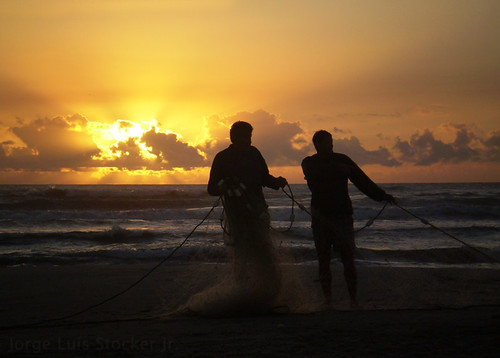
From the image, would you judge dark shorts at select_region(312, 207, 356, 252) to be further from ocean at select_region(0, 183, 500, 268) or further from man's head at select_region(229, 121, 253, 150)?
man's head at select_region(229, 121, 253, 150)

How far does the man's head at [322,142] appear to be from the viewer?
565 cm

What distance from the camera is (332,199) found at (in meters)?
5.58

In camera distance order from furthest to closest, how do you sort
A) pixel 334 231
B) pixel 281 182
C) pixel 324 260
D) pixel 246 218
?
pixel 324 260
pixel 334 231
pixel 281 182
pixel 246 218

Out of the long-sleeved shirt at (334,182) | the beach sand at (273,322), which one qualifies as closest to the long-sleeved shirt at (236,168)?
the long-sleeved shirt at (334,182)

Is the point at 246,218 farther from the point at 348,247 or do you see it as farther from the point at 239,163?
the point at 348,247

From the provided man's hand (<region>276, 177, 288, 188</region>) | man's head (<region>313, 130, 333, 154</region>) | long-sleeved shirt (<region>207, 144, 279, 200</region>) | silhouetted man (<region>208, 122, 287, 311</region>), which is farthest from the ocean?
man's head (<region>313, 130, 333, 154</region>)

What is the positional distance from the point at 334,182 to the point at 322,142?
473 millimetres

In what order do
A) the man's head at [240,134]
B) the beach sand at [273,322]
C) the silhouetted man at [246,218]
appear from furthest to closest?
1. the man's head at [240,134]
2. the silhouetted man at [246,218]
3. the beach sand at [273,322]

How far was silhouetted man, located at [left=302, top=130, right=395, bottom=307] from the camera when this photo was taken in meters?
5.57

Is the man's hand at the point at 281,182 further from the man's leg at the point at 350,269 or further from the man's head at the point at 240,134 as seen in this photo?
the man's leg at the point at 350,269

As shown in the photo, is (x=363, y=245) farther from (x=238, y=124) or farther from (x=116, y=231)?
(x=238, y=124)

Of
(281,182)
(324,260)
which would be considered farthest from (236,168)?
(324,260)

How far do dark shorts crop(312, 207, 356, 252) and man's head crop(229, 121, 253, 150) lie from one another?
44.4 inches

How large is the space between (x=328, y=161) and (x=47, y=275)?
6361mm
